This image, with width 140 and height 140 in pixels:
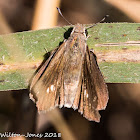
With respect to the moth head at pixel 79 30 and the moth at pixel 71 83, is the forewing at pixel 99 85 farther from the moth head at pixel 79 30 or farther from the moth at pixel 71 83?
the moth head at pixel 79 30

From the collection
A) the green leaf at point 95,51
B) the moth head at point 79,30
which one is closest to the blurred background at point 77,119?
the green leaf at point 95,51

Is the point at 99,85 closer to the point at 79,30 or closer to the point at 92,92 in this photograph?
the point at 92,92

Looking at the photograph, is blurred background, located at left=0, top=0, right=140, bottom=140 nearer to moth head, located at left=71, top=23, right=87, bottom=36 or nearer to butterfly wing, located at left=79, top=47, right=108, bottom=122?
butterfly wing, located at left=79, top=47, right=108, bottom=122

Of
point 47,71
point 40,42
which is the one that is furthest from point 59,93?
point 40,42

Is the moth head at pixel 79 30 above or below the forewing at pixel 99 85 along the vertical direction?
above

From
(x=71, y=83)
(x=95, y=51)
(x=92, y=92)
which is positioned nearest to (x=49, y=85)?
(x=71, y=83)

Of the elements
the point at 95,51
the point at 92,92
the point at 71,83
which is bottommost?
the point at 92,92

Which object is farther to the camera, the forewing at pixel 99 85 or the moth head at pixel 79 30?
the moth head at pixel 79 30

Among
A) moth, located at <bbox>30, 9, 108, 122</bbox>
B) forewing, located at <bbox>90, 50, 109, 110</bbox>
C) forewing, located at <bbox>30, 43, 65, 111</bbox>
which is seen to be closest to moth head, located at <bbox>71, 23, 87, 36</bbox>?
moth, located at <bbox>30, 9, 108, 122</bbox>
